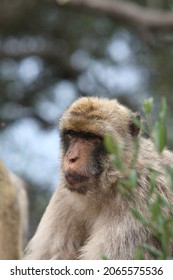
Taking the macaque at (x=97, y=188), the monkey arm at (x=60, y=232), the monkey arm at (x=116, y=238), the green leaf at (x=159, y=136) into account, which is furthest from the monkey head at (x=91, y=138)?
the green leaf at (x=159, y=136)

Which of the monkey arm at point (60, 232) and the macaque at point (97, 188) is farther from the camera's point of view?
the monkey arm at point (60, 232)

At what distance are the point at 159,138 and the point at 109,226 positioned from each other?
223 centimetres

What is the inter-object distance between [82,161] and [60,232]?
824mm

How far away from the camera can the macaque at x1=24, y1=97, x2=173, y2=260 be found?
18.5 feet

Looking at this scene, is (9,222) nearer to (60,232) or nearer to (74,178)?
(60,232)

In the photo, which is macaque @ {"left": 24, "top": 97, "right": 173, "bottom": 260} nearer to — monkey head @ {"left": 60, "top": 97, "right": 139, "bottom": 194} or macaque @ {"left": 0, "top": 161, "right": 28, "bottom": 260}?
monkey head @ {"left": 60, "top": 97, "right": 139, "bottom": 194}

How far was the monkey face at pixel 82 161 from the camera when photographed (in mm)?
5523

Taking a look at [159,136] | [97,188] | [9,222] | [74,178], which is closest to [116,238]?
[97,188]

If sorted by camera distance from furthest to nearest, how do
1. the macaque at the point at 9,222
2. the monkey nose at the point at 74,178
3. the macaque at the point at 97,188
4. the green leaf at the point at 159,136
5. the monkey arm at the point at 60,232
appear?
1. the macaque at the point at 9,222
2. the monkey arm at the point at 60,232
3. the macaque at the point at 97,188
4. the monkey nose at the point at 74,178
5. the green leaf at the point at 159,136

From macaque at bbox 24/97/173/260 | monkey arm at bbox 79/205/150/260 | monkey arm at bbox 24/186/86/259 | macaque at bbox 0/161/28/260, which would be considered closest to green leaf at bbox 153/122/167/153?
macaque at bbox 24/97/173/260

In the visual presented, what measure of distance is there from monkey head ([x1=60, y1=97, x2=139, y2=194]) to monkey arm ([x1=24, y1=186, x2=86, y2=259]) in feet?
1.30

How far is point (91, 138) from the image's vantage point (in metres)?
5.73

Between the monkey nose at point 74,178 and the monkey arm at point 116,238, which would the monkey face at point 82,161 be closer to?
the monkey nose at point 74,178
